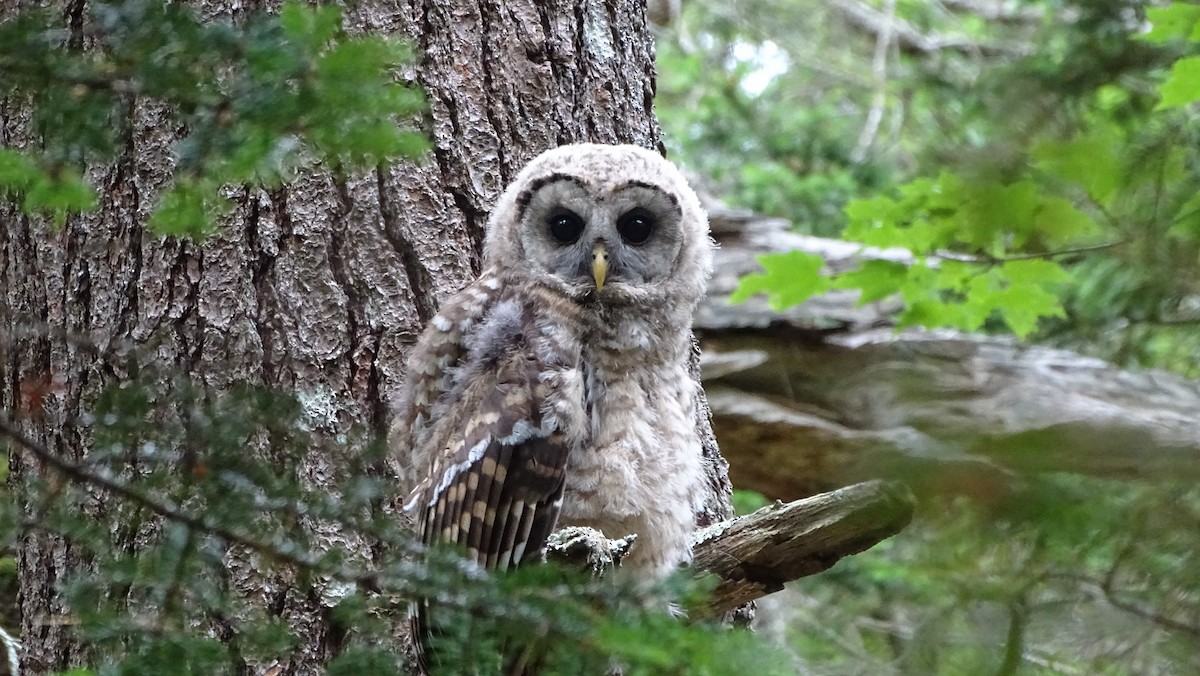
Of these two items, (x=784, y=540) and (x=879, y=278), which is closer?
(x=784, y=540)

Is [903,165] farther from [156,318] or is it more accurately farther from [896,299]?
[156,318]

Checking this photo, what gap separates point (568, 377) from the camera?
2.50m

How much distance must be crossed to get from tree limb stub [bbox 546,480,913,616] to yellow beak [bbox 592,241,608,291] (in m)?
0.67

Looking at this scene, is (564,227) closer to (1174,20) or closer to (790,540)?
(790,540)

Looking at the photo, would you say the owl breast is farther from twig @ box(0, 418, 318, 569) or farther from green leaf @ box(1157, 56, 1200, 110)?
green leaf @ box(1157, 56, 1200, 110)

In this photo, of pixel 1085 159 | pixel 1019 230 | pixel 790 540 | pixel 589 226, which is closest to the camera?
pixel 1085 159

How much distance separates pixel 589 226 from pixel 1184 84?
1651 millimetres

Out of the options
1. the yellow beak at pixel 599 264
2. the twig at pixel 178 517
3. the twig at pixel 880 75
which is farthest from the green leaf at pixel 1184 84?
the twig at pixel 880 75

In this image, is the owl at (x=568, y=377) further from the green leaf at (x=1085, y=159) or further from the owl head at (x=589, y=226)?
Result: the green leaf at (x=1085, y=159)

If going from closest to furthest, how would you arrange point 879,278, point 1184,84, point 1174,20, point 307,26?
point 307,26, point 1184,84, point 1174,20, point 879,278

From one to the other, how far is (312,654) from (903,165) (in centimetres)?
537

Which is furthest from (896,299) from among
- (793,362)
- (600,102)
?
(600,102)

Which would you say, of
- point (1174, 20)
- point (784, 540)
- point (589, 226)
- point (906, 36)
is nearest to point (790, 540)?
point (784, 540)

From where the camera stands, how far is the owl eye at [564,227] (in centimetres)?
289
